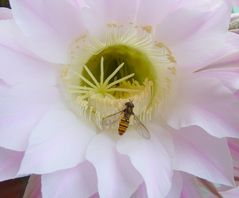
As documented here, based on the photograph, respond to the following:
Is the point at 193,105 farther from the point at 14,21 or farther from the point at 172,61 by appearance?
the point at 14,21

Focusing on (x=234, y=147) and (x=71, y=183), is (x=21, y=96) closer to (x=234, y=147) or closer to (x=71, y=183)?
(x=71, y=183)

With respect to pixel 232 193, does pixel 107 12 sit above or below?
above

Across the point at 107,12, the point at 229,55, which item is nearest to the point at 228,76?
the point at 229,55

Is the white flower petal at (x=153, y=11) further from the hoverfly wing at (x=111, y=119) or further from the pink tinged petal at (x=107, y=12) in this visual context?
the hoverfly wing at (x=111, y=119)

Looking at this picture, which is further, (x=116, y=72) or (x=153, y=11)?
(x=116, y=72)

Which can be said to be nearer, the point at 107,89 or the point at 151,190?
the point at 151,190

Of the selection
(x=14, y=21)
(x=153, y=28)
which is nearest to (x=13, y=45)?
(x=14, y=21)

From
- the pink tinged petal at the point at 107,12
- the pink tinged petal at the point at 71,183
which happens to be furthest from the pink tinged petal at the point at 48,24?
the pink tinged petal at the point at 71,183
